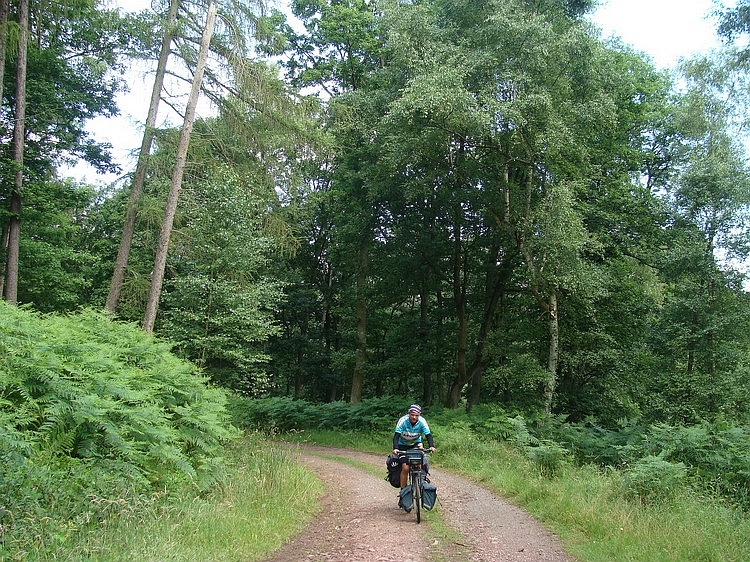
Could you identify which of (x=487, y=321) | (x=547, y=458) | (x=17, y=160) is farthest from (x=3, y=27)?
(x=487, y=321)

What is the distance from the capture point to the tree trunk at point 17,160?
13750 mm

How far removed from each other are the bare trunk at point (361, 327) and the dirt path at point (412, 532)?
13.4 meters

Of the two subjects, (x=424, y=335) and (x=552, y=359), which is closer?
(x=552, y=359)

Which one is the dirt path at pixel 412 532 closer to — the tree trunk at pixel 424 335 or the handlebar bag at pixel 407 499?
the handlebar bag at pixel 407 499

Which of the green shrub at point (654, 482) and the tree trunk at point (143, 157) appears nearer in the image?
the green shrub at point (654, 482)

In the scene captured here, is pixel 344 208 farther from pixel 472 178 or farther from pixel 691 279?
pixel 691 279

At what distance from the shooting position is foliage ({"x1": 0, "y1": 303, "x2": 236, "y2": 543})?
4.80 meters

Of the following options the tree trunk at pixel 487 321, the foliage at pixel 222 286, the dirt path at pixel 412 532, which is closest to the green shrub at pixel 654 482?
the dirt path at pixel 412 532

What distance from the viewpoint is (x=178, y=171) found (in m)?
14.4

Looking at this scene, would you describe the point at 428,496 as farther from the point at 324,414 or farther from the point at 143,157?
the point at 324,414

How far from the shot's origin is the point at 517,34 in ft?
49.7

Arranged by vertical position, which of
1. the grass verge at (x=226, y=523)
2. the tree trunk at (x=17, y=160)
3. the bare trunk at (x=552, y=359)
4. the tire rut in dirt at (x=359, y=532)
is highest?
the tree trunk at (x=17, y=160)

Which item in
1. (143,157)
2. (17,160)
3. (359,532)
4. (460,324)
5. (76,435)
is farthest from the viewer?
(460,324)

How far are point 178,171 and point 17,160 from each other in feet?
14.4
